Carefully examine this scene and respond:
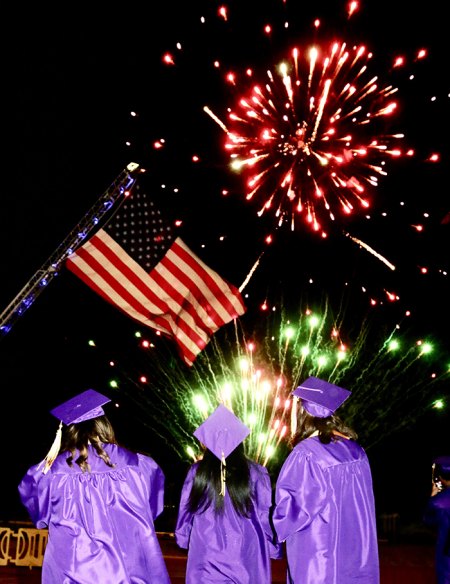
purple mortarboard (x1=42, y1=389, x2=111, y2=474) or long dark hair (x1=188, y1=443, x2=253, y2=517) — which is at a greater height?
purple mortarboard (x1=42, y1=389, x2=111, y2=474)

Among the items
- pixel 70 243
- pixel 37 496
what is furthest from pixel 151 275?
pixel 37 496

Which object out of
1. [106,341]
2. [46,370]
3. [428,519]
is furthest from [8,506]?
[428,519]

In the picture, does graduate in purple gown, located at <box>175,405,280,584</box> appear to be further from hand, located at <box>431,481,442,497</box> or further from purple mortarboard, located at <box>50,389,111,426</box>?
hand, located at <box>431,481,442,497</box>

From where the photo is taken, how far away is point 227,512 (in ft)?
18.8

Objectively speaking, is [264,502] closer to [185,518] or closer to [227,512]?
[227,512]

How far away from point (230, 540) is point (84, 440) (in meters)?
1.39

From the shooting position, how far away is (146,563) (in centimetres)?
514

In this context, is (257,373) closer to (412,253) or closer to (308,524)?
(412,253)

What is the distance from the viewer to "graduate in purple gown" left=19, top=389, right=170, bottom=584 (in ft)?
16.3

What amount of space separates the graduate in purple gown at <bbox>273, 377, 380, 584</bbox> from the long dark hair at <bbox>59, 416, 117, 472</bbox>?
50.2 inches

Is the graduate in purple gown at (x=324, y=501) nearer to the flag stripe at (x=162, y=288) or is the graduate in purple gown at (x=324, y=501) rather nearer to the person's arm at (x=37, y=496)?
the person's arm at (x=37, y=496)

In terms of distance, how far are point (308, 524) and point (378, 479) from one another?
68.7 ft

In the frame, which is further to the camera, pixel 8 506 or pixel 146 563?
pixel 8 506

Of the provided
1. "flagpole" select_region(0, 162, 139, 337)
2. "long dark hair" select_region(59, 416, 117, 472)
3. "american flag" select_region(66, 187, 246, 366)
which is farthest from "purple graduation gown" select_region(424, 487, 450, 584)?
"flagpole" select_region(0, 162, 139, 337)
